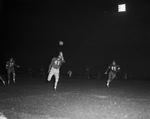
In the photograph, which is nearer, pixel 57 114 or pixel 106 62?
pixel 57 114

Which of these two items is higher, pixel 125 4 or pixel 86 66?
pixel 125 4

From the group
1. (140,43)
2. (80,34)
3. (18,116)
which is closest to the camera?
(18,116)

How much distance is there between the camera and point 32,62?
3578cm

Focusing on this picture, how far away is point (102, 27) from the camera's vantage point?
Result: 30.1m

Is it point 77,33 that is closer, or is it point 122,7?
point 122,7

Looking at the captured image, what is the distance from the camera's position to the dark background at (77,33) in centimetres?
2817

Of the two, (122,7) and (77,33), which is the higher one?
(122,7)

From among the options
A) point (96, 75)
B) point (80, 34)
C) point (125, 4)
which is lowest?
point (96, 75)

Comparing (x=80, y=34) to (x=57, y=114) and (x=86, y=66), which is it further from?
(x=57, y=114)

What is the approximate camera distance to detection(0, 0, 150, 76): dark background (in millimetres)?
28172

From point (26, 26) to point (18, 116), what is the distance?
31.2m

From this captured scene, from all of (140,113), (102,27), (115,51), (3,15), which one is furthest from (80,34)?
(140,113)

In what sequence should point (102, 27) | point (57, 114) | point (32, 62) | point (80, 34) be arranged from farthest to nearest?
point (32, 62) < point (80, 34) < point (102, 27) < point (57, 114)

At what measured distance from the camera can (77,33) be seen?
1266 inches
